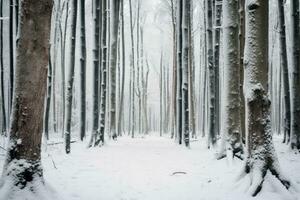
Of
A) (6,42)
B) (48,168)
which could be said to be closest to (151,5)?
(6,42)

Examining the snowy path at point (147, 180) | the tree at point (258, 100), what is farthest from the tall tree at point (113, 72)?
the tree at point (258, 100)

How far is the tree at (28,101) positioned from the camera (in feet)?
9.58

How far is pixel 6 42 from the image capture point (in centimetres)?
2448

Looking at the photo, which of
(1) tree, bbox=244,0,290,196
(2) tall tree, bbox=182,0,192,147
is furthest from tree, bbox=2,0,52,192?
(2) tall tree, bbox=182,0,192,147

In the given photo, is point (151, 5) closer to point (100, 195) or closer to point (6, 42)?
point (6, 42)

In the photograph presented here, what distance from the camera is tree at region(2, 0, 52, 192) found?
115 inches

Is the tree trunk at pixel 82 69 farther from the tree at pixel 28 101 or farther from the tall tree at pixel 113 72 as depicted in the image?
the tree at pixel 28 101

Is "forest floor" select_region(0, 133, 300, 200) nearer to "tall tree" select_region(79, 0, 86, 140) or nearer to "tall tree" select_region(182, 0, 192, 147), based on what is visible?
"tall tree" select_region(182, 0, 192, 147)

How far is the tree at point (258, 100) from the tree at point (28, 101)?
231 cm

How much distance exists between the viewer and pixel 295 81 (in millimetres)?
7133

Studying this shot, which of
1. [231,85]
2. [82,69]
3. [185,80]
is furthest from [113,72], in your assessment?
[231,85]

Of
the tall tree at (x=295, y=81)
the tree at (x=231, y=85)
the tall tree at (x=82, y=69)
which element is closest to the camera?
the tree at (x=231, y=85)

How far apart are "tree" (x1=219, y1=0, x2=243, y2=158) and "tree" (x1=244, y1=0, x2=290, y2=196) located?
81.1 inches

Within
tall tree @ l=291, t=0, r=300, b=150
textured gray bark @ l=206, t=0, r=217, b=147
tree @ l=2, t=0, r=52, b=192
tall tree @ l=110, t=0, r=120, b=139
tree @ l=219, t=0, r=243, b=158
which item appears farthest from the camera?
tall tree @ l=110, t=0, r=120, b=139
